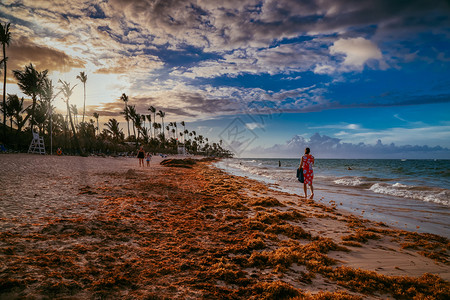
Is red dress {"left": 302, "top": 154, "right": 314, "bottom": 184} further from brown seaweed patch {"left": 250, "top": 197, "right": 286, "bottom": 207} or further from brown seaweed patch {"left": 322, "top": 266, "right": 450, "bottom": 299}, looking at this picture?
brown seaweed patch {"left": 322, "top": 266, "right": 450, "bottom": 299}

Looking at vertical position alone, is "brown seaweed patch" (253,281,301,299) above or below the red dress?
below

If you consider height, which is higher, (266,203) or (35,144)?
(35,144)

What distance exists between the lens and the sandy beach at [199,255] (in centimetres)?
268

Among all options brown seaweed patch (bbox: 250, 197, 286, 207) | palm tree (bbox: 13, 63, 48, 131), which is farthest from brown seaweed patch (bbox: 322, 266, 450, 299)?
palm tree (bbox: 13, 63, 48, 131)

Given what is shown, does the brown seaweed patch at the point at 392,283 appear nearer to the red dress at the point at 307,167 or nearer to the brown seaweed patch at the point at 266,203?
the brown seaweed patch at the point at 266,203

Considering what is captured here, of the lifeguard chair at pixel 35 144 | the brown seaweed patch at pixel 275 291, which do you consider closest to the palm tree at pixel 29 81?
the lifeguard chair at pixel 35 144

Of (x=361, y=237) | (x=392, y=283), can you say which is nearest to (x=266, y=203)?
(x=361, y=237)

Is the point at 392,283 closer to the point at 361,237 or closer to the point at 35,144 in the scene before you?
the point at 361,237

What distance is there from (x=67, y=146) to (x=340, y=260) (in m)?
52.6

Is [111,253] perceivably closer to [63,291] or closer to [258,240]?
[63,291]

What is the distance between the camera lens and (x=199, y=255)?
3.76m

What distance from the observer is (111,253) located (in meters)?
3.49

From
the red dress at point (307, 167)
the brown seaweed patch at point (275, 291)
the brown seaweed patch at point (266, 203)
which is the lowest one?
the brown seaweed patch at point (266, 203)

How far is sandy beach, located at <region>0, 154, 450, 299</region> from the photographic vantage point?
106 inches
